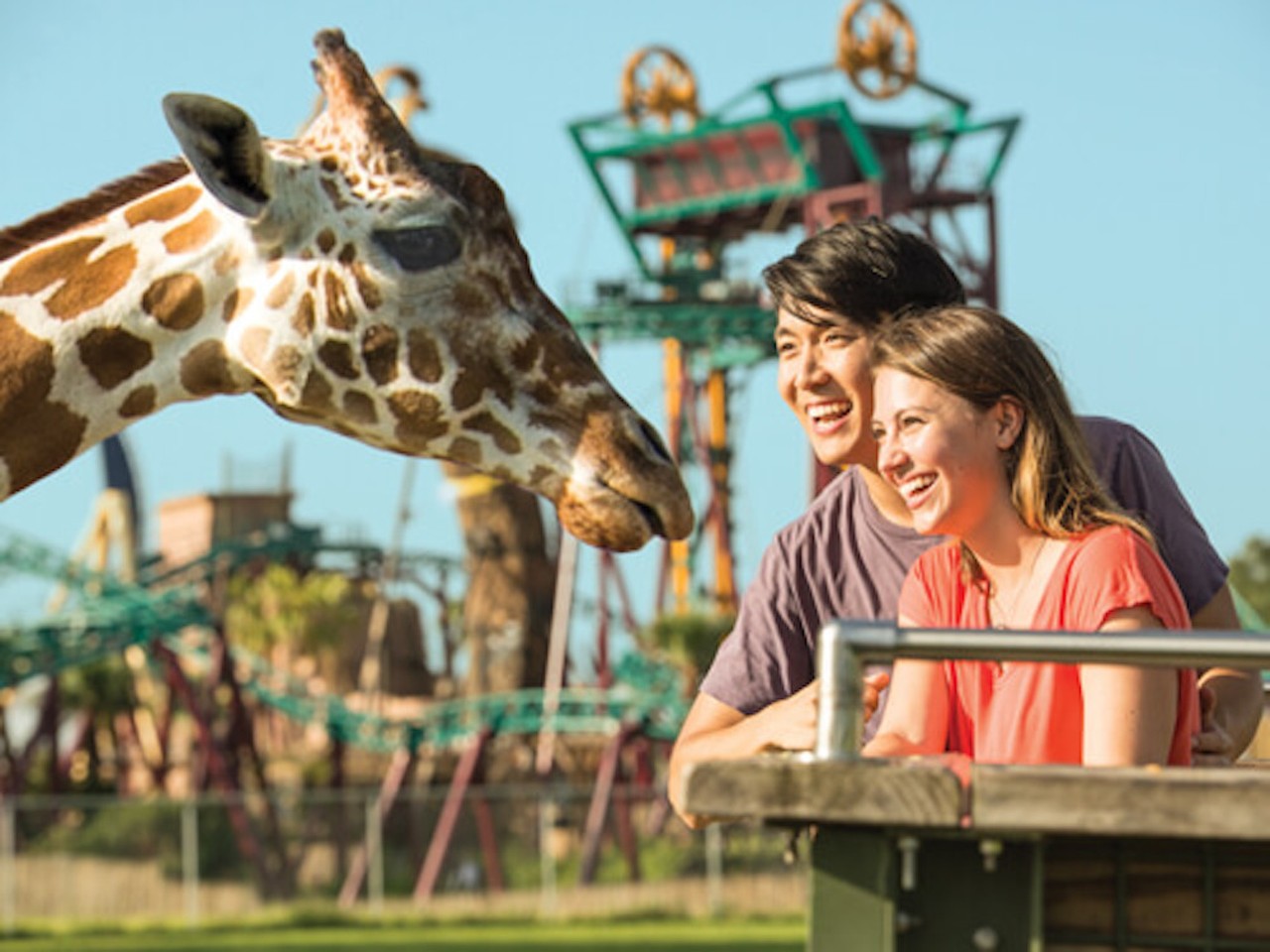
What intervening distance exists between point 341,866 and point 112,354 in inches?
1065

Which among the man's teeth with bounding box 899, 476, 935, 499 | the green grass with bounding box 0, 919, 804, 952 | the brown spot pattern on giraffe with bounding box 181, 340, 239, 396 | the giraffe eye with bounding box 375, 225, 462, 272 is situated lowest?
the green grass with bounding box 0, 919, 804, 952

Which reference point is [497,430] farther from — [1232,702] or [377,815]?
[377,815]

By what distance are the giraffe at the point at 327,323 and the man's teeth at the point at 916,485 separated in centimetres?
144

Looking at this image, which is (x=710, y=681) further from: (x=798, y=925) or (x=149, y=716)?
(x=149, y=716)

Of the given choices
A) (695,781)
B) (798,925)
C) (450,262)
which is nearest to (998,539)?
(695,781)

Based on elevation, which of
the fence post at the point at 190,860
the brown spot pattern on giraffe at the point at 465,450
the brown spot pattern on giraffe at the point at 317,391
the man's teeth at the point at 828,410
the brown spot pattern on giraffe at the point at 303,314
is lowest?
the fence post at the point at 190,860

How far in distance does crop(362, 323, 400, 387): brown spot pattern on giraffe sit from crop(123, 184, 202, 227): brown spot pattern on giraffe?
20.7 inches

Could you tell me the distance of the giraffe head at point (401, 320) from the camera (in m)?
5.11

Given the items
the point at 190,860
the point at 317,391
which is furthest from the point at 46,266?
the point at 190,860

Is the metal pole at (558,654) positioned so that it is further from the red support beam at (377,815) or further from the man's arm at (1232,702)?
the man's arm at (1232,702)

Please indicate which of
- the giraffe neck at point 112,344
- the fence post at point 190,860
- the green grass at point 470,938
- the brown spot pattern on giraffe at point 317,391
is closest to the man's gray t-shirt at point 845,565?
the brown spot pattern on giraffe at point 317,391

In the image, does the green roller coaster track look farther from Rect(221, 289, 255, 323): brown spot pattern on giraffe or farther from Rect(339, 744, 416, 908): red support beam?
Rect(221, 289, 255, 323): brown spot pattern on giraffe

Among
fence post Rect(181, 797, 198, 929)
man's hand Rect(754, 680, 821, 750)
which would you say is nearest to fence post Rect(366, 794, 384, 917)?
fence post Rect(181, 797, 198, 929)

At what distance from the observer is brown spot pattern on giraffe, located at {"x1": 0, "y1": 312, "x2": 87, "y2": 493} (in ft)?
17.0
